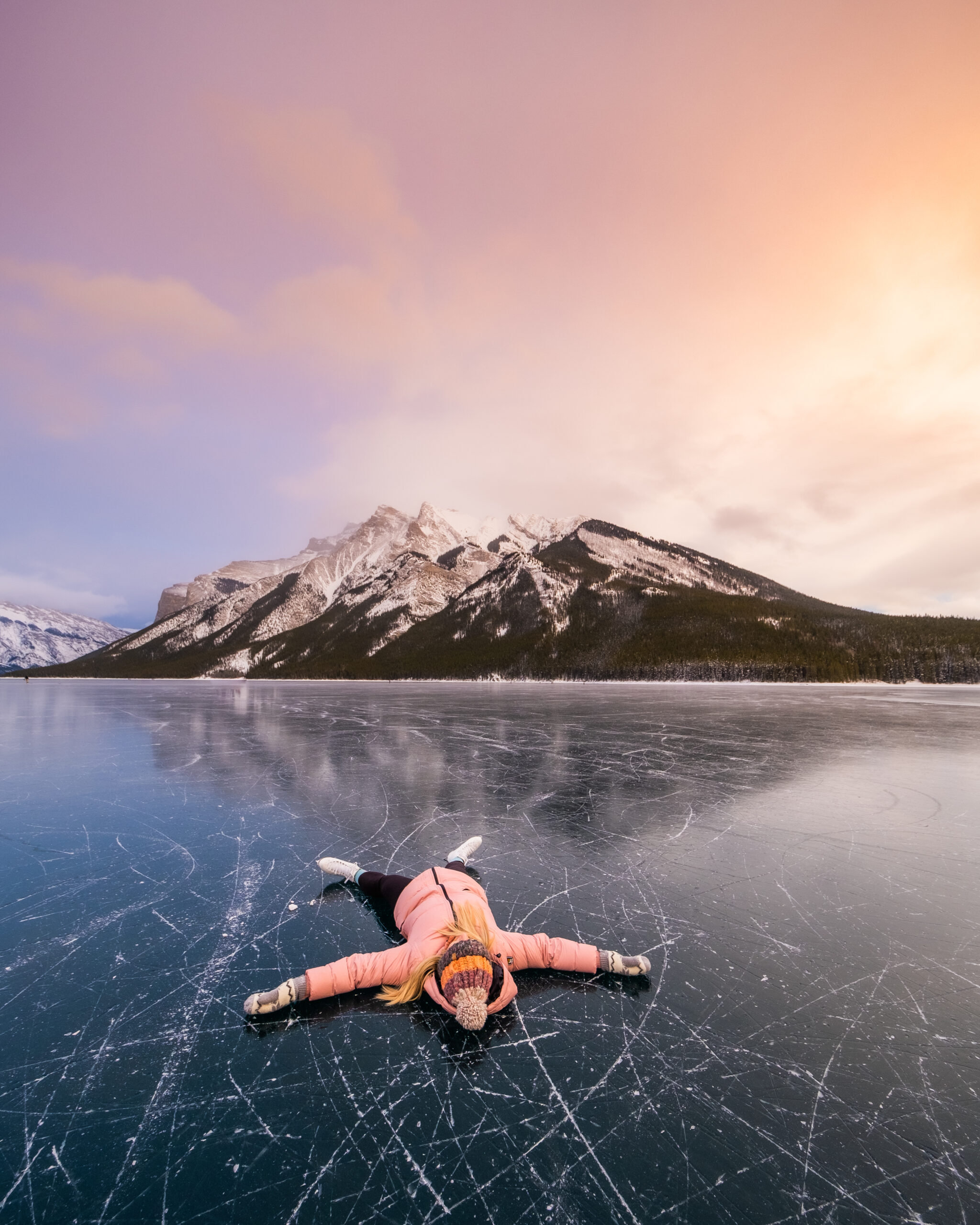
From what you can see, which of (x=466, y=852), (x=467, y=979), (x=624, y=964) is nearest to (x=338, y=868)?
(x=466, y=852)

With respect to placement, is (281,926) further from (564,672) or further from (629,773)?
(564,672)

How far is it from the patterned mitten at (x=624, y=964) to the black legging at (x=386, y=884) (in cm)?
211

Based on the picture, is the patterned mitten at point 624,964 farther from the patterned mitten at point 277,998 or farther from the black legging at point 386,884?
the patterned mitten at point 277,998

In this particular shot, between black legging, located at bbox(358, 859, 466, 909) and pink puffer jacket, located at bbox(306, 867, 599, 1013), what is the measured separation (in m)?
0.66

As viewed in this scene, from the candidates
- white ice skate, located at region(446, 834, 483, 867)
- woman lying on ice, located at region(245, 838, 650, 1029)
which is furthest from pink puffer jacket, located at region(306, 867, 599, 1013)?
white ice skate, located at region(446, 834, 483, 867)

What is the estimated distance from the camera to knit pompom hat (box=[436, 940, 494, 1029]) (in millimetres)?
4258

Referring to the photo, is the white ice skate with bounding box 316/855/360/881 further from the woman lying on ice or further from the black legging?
the woman lying on ice

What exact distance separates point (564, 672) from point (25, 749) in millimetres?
133455

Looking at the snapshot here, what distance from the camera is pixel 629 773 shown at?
47.3ft

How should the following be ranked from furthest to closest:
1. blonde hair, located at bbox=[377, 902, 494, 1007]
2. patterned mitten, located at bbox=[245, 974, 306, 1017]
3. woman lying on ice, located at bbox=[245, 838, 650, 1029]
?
blonde hair, located at bbox=[377, 902, 494, 1007] < patterned mitten, located at bbox=[245, 974, 306, 1017] < woman lying on ice, located at bbox=[245, 838, 650, 1029]

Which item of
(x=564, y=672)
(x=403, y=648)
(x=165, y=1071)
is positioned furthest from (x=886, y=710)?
(x=403, y=648)

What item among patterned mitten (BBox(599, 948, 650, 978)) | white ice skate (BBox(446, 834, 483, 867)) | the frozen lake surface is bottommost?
the frozen lake surface

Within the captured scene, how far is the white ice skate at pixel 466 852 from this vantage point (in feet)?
23.7

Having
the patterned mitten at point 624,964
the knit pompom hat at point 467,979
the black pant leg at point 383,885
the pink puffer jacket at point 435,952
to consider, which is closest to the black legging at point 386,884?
the black pant leg at point 383,885
